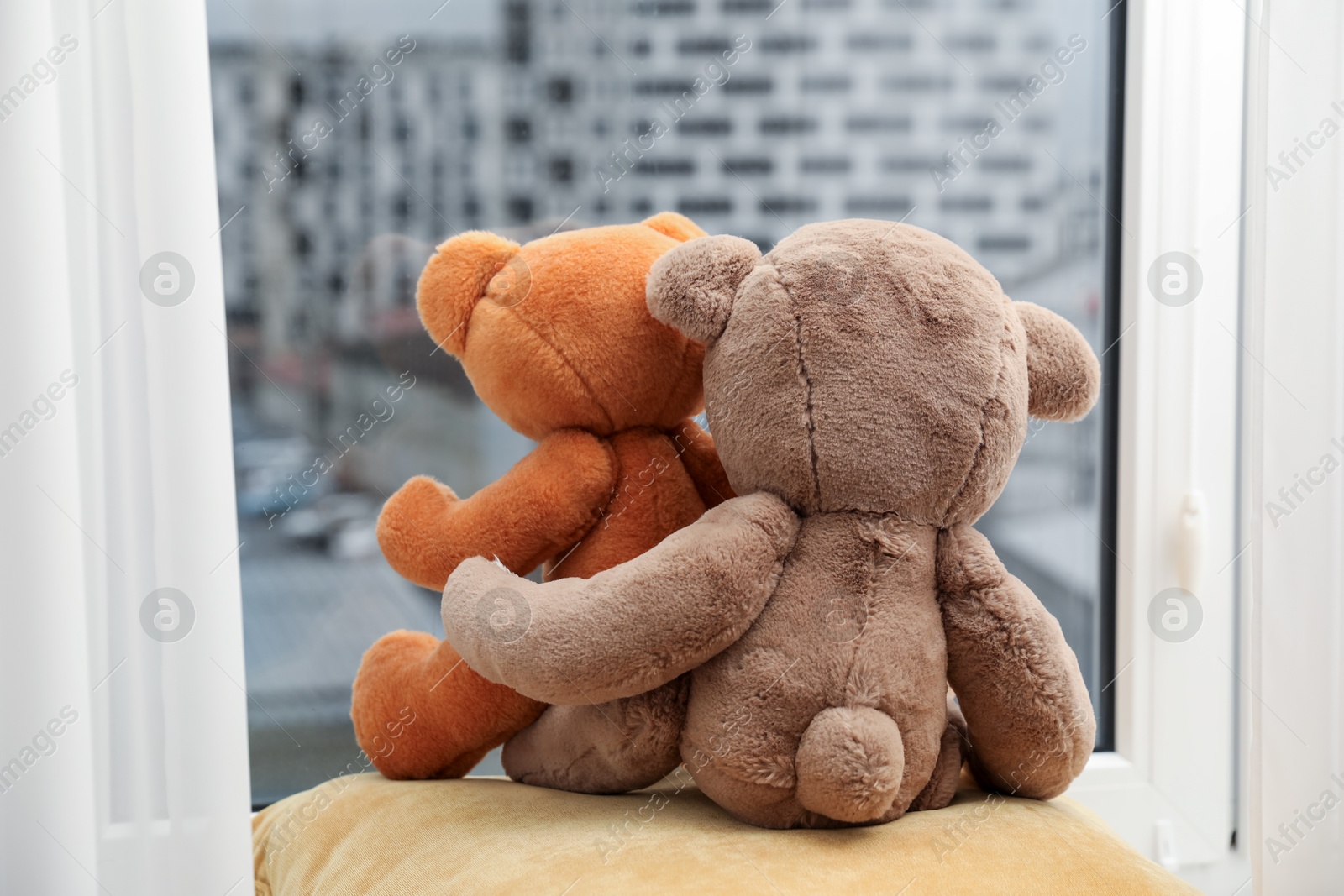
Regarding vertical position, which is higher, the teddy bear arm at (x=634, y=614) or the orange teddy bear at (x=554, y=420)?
the orange teddy bear at (x=554, y=420)

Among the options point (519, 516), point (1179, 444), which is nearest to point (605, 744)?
point (519, 516)

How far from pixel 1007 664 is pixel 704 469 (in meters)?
0.34

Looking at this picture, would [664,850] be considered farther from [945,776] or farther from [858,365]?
[858,365]

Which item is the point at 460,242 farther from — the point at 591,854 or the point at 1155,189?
the point at 1155,189

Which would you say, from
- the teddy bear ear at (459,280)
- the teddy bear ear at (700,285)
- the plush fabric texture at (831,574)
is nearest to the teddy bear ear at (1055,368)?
the plush fabric texture at (831,574)

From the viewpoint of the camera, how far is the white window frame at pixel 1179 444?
4.33 feet

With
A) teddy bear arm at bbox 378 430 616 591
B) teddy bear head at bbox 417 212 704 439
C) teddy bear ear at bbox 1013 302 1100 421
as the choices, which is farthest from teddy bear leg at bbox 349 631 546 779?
teddy bear ear at bbox 1013 302 1100 421

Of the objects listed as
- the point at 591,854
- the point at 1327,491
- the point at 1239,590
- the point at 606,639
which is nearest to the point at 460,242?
the point at 606,639

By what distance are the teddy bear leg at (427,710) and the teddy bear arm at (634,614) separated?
0.14 m

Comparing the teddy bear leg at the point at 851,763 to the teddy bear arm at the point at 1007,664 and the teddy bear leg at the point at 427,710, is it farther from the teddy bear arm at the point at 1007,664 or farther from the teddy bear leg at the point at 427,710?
the teddy bear leg at the point at 427,710

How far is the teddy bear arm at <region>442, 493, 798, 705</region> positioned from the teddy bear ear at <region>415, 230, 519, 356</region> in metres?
0.26

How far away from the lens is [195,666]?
912 mm

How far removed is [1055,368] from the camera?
2.93ft

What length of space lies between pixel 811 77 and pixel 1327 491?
0.83 m
